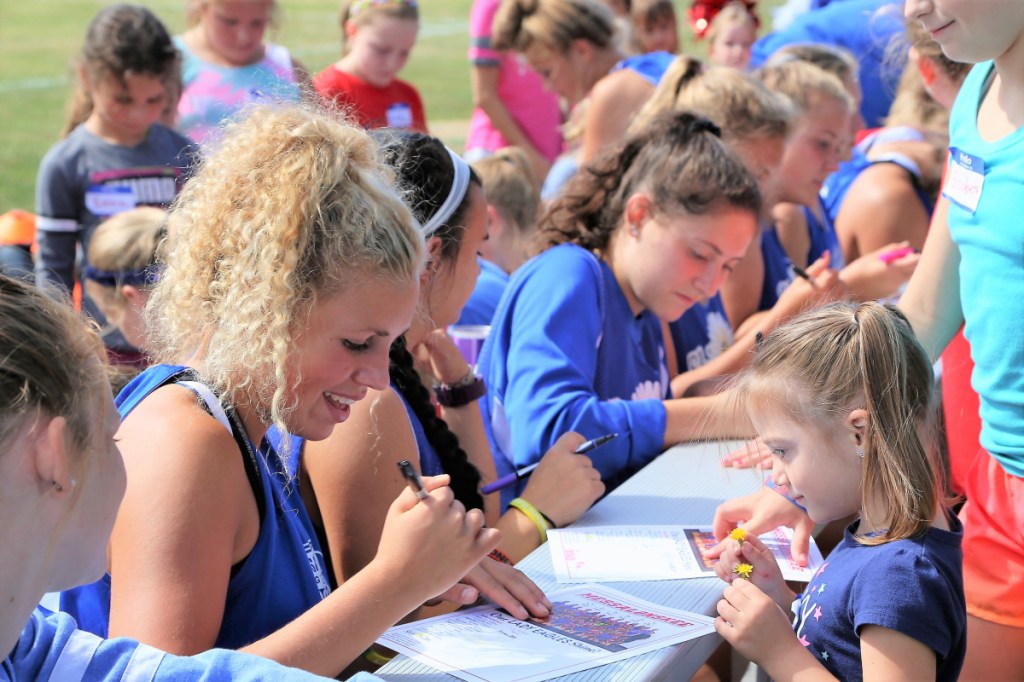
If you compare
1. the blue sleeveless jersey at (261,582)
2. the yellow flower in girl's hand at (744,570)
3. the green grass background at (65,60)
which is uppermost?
the blue sleeveless jersey at (261,582)

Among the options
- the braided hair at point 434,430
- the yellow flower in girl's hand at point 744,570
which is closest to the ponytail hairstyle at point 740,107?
the braided hair at point 434,430

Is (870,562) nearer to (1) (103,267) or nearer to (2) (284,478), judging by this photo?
(2) (284,478)

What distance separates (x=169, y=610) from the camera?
143 centimetres

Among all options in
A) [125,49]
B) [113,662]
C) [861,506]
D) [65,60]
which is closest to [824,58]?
[125,49]

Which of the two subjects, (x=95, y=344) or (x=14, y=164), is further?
(x=14, y=164)

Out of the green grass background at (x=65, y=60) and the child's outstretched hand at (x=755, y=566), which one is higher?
the child's outstretched hand at (x=755, y=566)

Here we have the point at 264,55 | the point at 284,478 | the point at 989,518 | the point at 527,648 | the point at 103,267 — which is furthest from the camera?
the point at 264,55

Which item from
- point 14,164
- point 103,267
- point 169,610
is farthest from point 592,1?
point 14,164

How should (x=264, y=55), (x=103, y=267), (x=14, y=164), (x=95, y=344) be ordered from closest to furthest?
1. (x=95, y=344)
2. (x=103, y=267)
3. (x=264, y=55)
4. (x=14, y=164)

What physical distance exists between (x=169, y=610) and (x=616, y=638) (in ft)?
2.11

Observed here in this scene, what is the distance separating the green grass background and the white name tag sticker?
5255 millimetres

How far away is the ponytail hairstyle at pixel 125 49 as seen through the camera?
4293 mm

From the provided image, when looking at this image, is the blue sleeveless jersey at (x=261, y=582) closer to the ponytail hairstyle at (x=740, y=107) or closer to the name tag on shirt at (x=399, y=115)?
the ponytail hairstyle at (x=740, y=107)

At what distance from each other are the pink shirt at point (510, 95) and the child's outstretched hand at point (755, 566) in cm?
469
